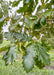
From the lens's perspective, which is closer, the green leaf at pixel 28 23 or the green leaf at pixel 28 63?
the green leaf at pixel 28 63

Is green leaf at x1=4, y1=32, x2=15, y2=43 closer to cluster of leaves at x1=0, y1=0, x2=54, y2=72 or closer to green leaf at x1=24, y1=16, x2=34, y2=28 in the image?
cluster of leaves at x1=0, y1=0, x2=54, y2=72

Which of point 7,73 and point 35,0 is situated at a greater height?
point 35,0

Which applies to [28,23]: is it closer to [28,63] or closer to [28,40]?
[28,40]

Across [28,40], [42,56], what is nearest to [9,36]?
[28,40]

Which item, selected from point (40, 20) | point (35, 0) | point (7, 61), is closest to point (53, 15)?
point (35, 0)

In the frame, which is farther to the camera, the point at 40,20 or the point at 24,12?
the point at 24,12


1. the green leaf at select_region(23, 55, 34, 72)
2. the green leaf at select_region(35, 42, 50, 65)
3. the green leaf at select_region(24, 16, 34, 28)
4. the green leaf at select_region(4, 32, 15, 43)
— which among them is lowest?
the green leaf at select_region(35, 42, 50, 65)

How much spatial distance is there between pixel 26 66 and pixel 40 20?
0.72 ft

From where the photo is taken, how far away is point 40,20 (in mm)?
579

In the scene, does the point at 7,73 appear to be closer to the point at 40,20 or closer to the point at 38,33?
the point at 38,33

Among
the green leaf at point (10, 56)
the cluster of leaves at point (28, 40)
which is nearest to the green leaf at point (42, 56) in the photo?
the cluster of leaves at point (28, 40)

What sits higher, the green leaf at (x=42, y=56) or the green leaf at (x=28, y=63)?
the green leaf at (x=28, y=63)

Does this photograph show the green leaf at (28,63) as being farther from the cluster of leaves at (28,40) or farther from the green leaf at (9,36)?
the green leaf at (9,36)

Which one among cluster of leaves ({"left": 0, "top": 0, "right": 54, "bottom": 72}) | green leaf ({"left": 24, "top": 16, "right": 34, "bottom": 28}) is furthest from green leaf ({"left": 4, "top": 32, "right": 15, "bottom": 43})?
green leaf ({"left": 24, "top": 16, "right": 34, "bottom": 28})
